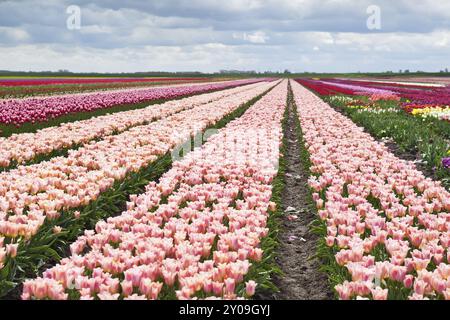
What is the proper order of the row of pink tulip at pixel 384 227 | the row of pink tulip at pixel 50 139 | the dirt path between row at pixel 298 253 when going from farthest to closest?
1. the row of pink tulip at pixel 50 139
2. the dirt path between row at pixel 298 253
3. the row of pink tulip at pixel 384 227

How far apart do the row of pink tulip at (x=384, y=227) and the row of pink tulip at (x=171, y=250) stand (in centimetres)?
87

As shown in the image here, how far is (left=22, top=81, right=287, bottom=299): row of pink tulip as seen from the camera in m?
3.83

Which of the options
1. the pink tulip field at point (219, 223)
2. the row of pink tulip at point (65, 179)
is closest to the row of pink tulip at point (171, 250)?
the pink tulip field at point (219, 223)

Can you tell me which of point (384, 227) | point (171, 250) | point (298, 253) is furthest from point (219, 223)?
point (384, 227)

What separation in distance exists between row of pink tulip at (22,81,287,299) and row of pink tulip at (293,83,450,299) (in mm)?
869

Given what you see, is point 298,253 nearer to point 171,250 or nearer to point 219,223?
point 219,223

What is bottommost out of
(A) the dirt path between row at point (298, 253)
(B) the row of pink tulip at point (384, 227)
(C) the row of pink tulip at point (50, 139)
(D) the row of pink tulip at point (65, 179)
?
(A) the dirt path between row at point (298, 253)

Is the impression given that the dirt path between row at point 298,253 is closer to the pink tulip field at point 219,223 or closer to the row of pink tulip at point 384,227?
the pink tulip field at point 219,223

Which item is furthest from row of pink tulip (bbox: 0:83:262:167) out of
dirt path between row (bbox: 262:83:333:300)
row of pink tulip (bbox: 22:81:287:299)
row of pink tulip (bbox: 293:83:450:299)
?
row of pink tulip (bbox: 293:83:450:299)

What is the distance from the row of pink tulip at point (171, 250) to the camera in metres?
3.83

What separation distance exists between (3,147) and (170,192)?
491 cm

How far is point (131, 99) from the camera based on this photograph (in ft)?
89.8

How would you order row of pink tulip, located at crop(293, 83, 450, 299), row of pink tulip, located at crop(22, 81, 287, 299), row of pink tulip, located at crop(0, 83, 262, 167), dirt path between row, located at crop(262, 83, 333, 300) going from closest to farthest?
Result: row of pink tulip, located at crop(22, 81, 287, 299) → row of pink tulip, located at crop(293, 83, 450, 299) → dirt path between row, located at crop(262, 83, 333, 300) → row of pink tulip, located at crop(0, 83, 262, 167)

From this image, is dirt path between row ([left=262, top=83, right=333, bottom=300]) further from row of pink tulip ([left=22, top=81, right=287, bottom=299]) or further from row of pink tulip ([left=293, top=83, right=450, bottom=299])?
row of pink tulip ([left=22, top=81, right=287, bottom=299])
